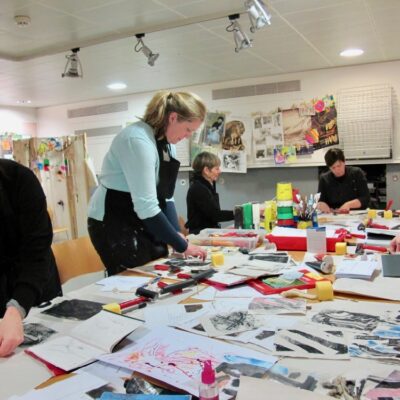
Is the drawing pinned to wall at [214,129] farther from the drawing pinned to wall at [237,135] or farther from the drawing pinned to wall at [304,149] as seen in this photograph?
the drawing pinned to wall at [304,149]

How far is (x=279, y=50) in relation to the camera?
14.0 feet

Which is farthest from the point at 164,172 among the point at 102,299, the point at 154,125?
the point at 102,299

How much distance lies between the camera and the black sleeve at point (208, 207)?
3328 millimetres

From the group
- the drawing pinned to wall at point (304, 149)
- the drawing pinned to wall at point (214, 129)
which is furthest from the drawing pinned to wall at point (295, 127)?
the drawing pinned to wall at point (214, 129)

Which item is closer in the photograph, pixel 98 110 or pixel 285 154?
pixel 285 154

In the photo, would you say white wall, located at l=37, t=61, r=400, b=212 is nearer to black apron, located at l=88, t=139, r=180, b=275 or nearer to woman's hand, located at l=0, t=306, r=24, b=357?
black apron, located at l=88, t=139, r=180, b=275

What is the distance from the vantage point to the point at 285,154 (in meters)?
5.49

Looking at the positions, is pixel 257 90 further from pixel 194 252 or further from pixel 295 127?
pixel 194 252

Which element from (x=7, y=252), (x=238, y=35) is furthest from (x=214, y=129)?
(x=7, y=252)

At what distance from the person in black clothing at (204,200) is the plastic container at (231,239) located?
0.76 meters

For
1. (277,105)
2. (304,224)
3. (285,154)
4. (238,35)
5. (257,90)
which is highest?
(257,90)

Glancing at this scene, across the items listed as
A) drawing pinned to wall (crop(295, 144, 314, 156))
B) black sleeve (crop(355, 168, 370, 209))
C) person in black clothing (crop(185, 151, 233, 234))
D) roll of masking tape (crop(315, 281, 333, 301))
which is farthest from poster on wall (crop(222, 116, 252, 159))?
roll of masking tape (crop(315, 281, 333, 301))

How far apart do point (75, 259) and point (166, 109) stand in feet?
2.92

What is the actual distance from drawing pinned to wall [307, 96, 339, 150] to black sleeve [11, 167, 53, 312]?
441cm
